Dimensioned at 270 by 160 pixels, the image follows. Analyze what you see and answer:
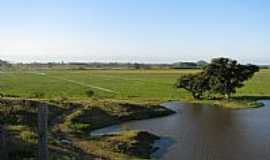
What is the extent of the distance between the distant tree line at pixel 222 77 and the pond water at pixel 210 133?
32.2 ft

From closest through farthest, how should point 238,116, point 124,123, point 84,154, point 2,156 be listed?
1. point 2,156
2. point 84,154
3. point 124,123
4. point 238,116

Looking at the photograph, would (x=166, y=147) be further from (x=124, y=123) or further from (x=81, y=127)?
(x=124, y=123)

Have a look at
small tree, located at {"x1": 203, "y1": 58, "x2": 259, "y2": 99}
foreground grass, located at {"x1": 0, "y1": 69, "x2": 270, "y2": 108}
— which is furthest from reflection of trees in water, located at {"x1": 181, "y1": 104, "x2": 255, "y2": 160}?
small tree, located at {"x1": 203, "y1": 58, "x2": 259, "y2": 99}

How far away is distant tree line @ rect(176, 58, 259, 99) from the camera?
5991 cm

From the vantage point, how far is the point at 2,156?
628 inches

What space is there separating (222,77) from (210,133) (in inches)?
1109

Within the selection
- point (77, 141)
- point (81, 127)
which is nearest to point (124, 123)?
point (81, 127)

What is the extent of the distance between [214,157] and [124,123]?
54.3 feet

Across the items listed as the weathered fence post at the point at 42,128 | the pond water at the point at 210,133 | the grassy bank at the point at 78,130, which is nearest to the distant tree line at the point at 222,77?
the pond water at the point at 210,133

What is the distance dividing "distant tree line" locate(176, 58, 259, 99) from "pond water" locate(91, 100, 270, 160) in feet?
32.2

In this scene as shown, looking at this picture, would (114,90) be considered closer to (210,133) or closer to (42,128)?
(210,133)

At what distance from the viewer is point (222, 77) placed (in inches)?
2360

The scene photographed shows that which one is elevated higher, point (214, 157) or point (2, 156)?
point (2, 156)

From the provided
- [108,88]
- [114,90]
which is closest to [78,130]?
[114,90]
